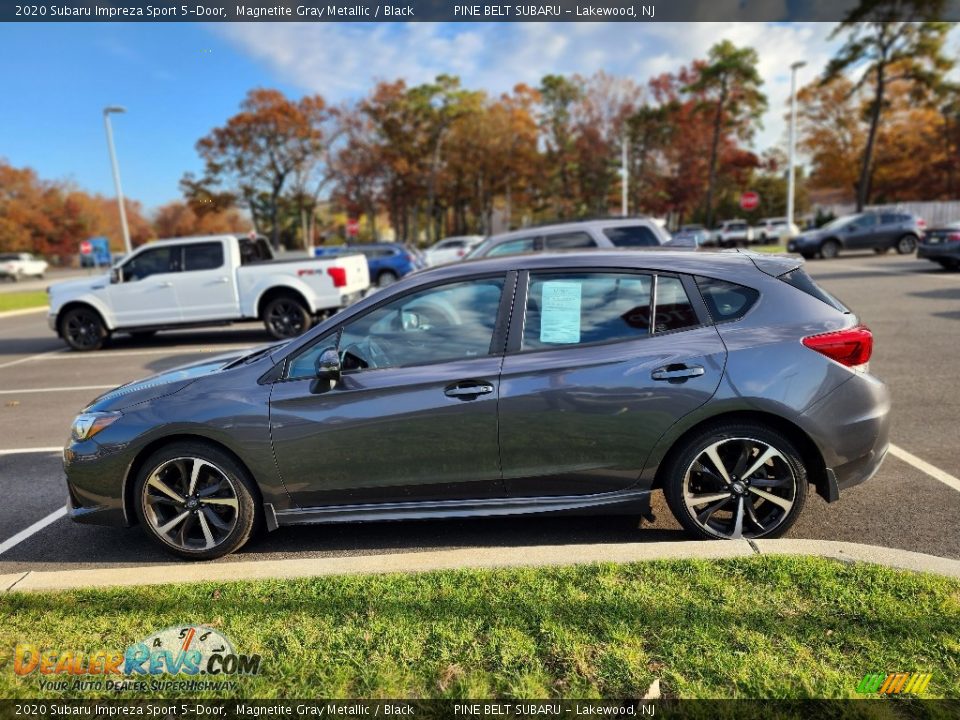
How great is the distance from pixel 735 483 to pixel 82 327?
12.4 meters

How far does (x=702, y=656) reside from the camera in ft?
7.95

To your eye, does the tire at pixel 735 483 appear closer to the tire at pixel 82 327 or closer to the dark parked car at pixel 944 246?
the tire at pixel 82 327

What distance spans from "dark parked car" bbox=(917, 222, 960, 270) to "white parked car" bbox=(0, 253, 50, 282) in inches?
2266

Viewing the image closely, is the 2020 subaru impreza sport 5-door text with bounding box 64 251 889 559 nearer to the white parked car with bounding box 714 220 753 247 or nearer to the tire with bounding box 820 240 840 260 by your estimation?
the tire with bounding box 820 240 840 260

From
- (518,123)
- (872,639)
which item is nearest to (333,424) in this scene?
(872,639)

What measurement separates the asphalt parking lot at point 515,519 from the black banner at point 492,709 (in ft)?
4.27

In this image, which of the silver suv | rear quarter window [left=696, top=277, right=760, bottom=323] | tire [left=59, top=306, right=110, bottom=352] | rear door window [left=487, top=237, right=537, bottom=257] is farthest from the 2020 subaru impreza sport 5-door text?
tire [left=59, top=306, right=110, bottom=352]

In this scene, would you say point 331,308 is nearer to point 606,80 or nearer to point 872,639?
point 872,639

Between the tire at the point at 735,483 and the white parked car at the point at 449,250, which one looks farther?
the white parked car at the point at 449,250

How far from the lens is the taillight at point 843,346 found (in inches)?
133

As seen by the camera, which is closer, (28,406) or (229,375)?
(229,375)

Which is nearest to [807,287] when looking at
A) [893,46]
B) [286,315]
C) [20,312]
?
[286,315]

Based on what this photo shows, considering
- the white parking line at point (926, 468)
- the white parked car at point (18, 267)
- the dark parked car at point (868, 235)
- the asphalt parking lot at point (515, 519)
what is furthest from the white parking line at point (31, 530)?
the white parked car at point (18, 267)

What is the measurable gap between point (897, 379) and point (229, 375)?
6.76m
